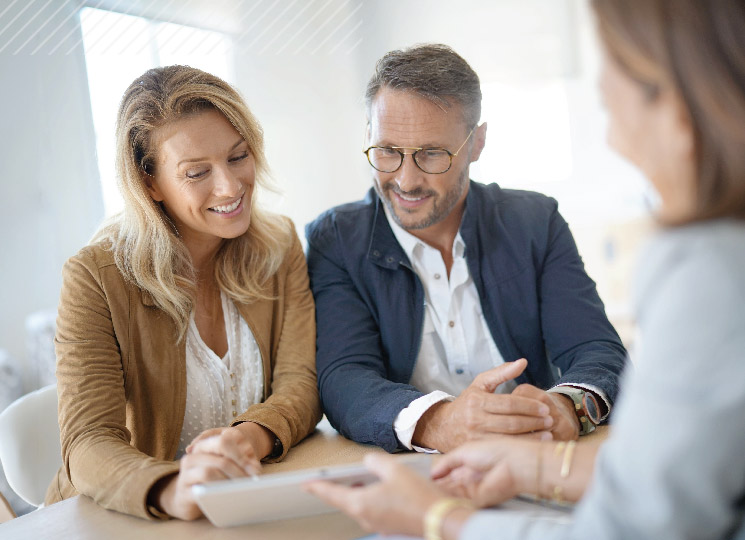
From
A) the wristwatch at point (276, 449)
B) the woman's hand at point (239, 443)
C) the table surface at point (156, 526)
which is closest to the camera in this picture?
the table surface at point (156, 526)

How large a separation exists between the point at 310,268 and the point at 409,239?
0.28m

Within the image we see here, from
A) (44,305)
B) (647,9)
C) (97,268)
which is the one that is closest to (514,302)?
(97,268)

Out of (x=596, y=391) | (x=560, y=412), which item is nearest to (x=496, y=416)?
(x=560, y=412)

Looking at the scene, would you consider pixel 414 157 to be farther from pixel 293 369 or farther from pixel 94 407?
pixel 94 407

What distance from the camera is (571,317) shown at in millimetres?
1868

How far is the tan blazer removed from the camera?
4.73 feet

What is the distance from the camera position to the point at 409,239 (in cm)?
200

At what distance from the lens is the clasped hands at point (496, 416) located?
1440 mm

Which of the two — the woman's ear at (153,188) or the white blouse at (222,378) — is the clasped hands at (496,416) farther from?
the woman's ear at (153,188)

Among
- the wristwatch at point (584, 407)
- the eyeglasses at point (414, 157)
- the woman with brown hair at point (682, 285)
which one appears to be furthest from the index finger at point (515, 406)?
the eyeglasses at point (414, 157)

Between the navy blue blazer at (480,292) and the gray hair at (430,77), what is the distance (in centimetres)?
27

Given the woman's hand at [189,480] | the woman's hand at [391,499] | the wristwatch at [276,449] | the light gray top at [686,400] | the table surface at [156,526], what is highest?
the light gray top at [686,400]

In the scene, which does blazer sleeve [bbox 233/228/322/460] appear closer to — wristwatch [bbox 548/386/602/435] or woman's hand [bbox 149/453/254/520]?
woman's hand [bbox 149/453/254/520]

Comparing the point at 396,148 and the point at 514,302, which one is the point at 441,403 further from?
the point at 396,148
